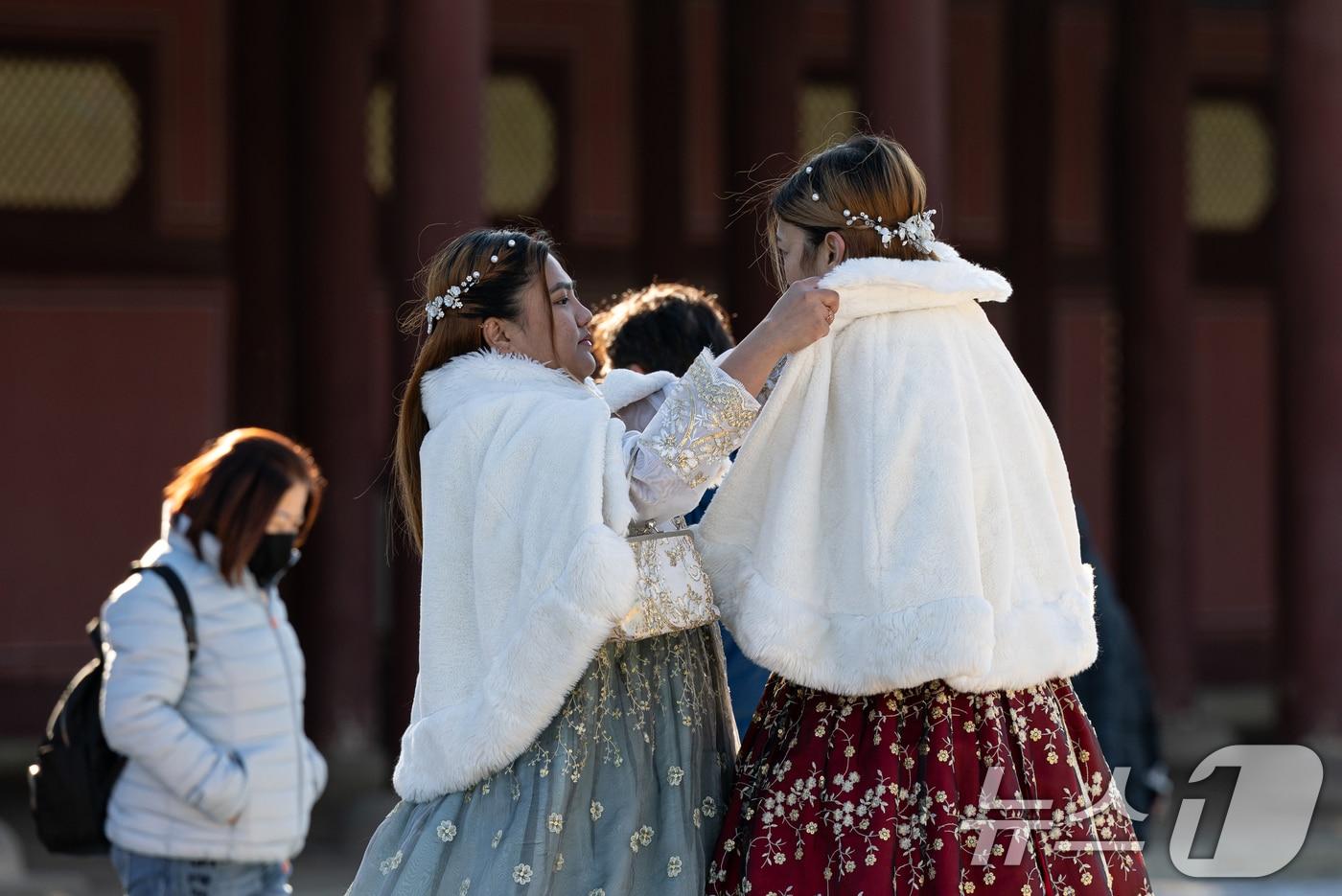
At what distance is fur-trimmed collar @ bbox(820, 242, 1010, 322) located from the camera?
2.38 metres

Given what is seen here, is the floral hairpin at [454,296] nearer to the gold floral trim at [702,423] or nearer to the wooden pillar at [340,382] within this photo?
the gold floral trim at [702,423]

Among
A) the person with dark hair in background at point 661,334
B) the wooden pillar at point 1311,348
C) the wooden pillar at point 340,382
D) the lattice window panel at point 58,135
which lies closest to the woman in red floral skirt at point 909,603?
the person with dark hair in background at point 661,334

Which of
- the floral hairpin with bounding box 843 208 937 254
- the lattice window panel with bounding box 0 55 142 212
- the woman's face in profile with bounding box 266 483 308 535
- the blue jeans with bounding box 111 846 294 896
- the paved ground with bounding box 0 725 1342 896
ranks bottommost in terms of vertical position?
the paved ground with bounding box 0 725 1342 896

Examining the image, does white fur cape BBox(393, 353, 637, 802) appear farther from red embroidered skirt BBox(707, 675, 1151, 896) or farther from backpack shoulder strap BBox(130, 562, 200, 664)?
backpack shoulder strap BBox(130, 562, 200, 664)

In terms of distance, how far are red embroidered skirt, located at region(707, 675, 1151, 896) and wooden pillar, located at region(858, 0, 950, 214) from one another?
4661 millimetres

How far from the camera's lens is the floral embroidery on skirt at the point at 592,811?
2.46 m

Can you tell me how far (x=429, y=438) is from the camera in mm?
2557

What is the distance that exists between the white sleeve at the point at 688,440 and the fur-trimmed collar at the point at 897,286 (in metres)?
0.18

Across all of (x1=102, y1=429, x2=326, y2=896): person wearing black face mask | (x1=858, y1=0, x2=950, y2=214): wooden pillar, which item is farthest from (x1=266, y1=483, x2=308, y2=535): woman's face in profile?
(x1=858, y1=0, x2=950, y2=214): wooden pillar

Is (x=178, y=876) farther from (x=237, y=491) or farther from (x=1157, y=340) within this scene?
(x=1157, y=340)

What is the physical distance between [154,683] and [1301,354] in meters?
5.30

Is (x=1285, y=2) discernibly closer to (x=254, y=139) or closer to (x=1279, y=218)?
(x=1279, y=218)

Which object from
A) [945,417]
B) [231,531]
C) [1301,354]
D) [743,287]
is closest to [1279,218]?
[1301,354]

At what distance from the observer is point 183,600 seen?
3.68 metres
